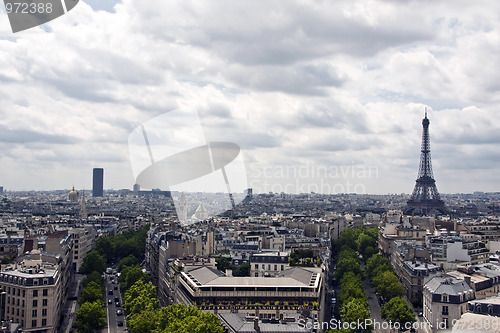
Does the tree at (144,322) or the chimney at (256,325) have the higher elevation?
the chimney at (256,325)

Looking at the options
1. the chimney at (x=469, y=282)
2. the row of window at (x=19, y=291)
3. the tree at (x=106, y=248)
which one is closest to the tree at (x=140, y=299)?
the row of window at (x=19, y=291)

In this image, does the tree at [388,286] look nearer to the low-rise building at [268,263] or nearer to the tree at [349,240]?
the low-rise building at [268,263]

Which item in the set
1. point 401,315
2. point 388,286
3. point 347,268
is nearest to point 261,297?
point 401,315

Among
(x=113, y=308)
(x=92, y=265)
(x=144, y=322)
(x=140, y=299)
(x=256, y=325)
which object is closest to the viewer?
(x=256, y=325)

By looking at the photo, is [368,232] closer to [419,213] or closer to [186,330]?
[419,213]

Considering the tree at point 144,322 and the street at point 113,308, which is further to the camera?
the street at point 113,308

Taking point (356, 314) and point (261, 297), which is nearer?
point (261, 297)

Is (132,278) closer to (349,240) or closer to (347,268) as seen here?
(347,268)
